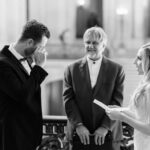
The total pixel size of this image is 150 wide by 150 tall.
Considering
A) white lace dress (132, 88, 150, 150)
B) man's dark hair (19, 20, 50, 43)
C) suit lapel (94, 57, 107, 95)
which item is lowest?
white lace dress (132, 88, 150, 150)

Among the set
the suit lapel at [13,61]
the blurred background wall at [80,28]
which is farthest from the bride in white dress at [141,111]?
the blurred background wall at [80,28]

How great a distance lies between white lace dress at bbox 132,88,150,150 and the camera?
232cm

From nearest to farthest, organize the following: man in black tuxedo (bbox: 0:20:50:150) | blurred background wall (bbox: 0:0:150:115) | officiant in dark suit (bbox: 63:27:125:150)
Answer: man in black tuxedo (bbox: 0:20:50:150) < officiant in dark suit (bbox: 63:27:125:150) < blurred background wall (bbox: 0:0:150:115)

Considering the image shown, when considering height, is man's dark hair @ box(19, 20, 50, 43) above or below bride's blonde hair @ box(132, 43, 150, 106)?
above

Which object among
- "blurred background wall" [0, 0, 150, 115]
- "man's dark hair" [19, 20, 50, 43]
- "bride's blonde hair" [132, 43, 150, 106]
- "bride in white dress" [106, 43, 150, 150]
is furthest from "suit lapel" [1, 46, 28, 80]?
"blurred background wall" [0, 0, 150, 115]

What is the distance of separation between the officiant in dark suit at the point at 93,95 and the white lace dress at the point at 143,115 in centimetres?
45

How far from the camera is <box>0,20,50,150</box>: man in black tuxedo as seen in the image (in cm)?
249

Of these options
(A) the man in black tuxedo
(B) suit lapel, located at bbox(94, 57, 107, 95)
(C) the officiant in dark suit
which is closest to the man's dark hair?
(A) the man in black tuxedo

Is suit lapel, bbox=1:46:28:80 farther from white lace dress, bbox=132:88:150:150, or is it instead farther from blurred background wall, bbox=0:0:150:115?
blurred background wall, bbox=0:0:150:115

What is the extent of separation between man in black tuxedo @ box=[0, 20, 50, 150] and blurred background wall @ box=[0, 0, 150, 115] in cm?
959

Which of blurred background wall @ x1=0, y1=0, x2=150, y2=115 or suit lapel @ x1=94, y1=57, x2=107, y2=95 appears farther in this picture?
blurred background wall @ x1=0, y1=0, x2=150, y2=115

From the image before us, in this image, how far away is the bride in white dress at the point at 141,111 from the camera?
91.3 inches

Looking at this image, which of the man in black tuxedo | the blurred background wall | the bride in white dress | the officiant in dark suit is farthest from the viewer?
the blurred background wall

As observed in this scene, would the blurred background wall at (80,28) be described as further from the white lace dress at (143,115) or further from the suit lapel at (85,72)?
the white lace dress at (143,115)
